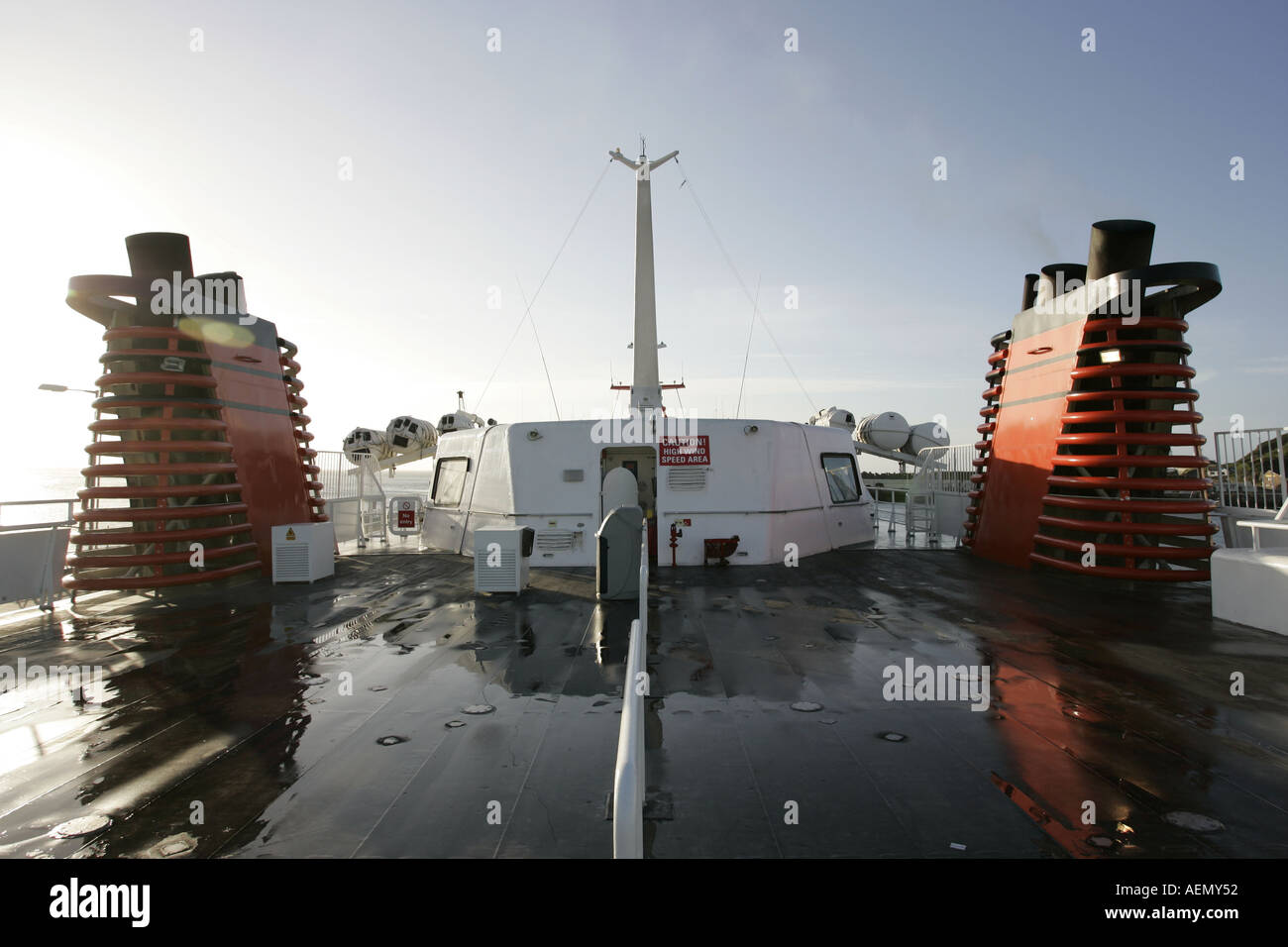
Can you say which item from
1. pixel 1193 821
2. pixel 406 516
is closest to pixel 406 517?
pixel 406 516

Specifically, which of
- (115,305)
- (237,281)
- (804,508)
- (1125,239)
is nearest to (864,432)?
(804,508)

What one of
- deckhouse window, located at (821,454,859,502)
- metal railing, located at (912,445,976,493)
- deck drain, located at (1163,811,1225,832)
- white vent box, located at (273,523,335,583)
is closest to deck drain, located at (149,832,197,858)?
deck drain, located at (1163,811,1225,832)

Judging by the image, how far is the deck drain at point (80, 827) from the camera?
3469 millimetres

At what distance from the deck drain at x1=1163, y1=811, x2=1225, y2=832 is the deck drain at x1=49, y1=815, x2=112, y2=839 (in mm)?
5510

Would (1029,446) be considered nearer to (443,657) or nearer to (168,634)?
(443,657)

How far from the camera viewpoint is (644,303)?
54.9ft

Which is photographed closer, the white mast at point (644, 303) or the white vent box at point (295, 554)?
the white vent box at point (295, 554)

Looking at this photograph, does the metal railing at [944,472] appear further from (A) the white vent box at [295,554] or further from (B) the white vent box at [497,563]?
(A) the white vent box at [295,554]

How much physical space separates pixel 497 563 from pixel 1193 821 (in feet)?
27.3

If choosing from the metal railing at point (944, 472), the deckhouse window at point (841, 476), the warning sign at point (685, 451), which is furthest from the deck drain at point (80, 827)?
the metal railing at point (944, 472)

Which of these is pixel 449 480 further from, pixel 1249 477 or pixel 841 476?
pixel 1249 477

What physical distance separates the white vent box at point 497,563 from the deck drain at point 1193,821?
800 centimetres

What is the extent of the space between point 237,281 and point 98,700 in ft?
27.9

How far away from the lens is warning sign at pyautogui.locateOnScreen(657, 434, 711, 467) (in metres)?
13.2
